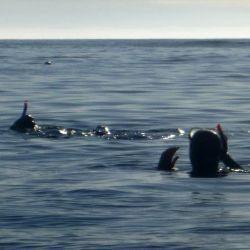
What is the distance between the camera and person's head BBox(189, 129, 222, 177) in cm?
2377

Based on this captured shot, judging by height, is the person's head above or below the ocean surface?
above

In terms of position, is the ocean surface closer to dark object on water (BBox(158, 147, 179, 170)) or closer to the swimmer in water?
dark object on water (BBox(158, 147, 179, 170))

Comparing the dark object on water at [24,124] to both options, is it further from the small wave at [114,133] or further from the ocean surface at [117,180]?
the ocean surface at [117,180]

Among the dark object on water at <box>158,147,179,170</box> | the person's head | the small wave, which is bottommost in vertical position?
the small wave

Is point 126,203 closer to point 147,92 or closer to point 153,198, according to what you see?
point 153,198

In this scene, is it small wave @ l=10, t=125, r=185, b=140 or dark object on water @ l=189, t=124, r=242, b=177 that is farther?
small wave @ l=10, t=125, r=185, b=140

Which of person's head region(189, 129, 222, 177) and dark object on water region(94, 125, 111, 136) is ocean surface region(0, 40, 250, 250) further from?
person's head region(189, 129, 222, 177)

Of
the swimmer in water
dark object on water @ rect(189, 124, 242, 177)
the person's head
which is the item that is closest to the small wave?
the swimmer in water

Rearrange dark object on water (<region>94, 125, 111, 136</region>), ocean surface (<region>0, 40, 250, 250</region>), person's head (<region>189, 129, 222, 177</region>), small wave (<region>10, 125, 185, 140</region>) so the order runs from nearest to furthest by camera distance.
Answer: ocean surface (<region>0, 40, 250, 250</region>), person's head (<region>189, 129, 222, 177</region>), small wave (<region>10, 125, 185, 140</region>), dark object on water (<region>94, 125, 111, 136</region>)

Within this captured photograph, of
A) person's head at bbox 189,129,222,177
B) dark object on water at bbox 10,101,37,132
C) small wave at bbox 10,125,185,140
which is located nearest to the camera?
person's head at bbox 189,129,222,177

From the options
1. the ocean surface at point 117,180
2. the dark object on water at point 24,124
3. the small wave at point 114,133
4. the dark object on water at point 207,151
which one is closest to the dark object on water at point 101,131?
the small wave at point 114,133

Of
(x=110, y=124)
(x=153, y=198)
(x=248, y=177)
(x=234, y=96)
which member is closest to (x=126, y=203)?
(x=153, y=198)

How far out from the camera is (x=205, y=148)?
23734mm

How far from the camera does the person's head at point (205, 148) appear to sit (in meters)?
23.8
